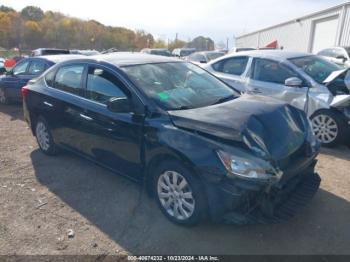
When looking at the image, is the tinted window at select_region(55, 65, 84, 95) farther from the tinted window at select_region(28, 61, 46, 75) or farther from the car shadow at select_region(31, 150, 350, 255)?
the tinted window at select_region(28, 61, 46, 75)

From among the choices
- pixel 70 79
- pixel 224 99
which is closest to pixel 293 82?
pixel 224 99

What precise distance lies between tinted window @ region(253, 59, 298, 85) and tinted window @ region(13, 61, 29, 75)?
5966mm

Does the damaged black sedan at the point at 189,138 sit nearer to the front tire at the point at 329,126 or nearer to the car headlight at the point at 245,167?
the car headlight at the point at 245,167

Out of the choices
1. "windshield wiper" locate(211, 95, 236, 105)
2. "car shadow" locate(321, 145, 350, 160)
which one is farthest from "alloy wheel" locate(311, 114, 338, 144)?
"windshield wiper" locate(211, 95, 236, 105)

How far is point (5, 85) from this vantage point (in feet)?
28.9

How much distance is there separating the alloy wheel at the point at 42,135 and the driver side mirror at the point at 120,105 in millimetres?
→ 2179

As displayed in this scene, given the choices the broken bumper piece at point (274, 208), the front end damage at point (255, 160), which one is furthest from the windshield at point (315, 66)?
the broken bumper piece at point (274, 208)

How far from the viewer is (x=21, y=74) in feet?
27.5

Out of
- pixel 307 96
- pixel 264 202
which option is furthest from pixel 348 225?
pixel 307 96

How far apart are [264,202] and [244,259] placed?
53 cm

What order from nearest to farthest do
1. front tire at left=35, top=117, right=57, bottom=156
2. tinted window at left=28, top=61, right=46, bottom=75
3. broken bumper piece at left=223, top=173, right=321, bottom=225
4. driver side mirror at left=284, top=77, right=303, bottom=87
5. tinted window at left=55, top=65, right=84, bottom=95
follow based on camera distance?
broken bumper piece at left=223, top=173, right=321, bottom=225 < tinted window at left=55, top=65, right=84, bottom=95 < front tire at left=35, top=117, right=57, bottom=156 < driver side mirror at left=284, top=77, right=303, bottom=87 < tinted window at left=28, top=61, right=46, bottom=75

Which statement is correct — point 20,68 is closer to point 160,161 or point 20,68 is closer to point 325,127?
point 160,161

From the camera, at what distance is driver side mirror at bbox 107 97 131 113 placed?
10.9ft

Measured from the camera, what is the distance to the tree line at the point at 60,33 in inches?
2429
